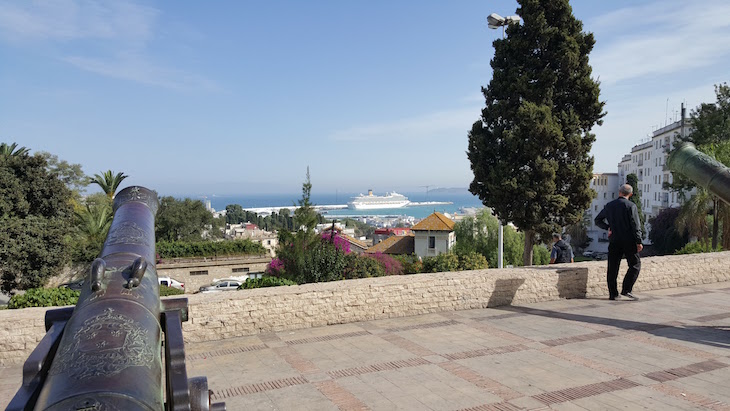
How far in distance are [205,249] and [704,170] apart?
27.6 metres

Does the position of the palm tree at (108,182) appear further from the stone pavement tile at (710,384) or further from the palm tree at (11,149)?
the stone pavement tile at (710,384)

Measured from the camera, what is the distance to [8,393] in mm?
4832

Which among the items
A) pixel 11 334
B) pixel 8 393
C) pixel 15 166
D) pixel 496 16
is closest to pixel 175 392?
pixel 8 393

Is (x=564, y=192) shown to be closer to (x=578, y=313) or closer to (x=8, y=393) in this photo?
(x=578, y=313)

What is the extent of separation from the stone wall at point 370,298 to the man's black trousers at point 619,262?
1.49 ft

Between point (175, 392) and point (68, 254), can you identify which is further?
point (68, 254)

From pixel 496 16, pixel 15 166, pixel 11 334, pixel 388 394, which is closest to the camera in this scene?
pixel 388 394

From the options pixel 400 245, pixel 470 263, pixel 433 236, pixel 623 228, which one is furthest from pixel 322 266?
pixel 400 245

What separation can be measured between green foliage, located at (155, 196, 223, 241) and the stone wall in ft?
126

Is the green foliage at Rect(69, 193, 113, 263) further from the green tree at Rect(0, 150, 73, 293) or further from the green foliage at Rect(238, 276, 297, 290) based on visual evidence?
A: the green foliage at Rect(238, 276, 297, 290)

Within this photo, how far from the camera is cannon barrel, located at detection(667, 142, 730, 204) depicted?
7.20 m

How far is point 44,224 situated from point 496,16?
772 inches

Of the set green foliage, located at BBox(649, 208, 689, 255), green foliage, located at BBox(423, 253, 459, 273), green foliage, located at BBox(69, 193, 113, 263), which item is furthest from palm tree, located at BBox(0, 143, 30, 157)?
green foliage, located at BBox(649, 208, 689, 255)

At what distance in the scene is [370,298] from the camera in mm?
7480
